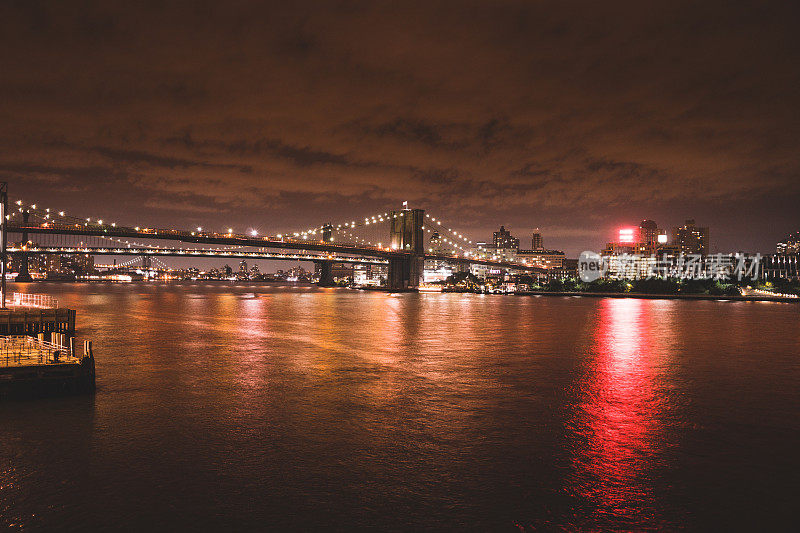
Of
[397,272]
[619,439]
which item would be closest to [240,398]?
[619,439]

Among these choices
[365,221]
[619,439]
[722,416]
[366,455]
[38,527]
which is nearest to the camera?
[38,527]

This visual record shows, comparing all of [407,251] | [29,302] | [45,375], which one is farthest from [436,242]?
[45,375]

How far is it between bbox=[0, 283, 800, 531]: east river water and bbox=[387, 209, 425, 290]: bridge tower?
90503 mm

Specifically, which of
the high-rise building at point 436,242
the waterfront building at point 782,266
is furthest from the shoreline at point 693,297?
the waterfront building at point 782,266

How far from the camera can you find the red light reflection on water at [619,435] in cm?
857

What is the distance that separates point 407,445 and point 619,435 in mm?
4688

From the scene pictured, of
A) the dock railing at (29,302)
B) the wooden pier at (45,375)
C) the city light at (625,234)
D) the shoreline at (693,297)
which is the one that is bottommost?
the shoreline at (693,297)

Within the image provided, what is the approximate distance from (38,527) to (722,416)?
14220mm

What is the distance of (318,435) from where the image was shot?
11602mm

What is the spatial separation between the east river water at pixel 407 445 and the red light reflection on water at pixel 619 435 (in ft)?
0.17

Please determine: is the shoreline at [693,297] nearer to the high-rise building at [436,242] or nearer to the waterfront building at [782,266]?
the high-rise building at [436,242]

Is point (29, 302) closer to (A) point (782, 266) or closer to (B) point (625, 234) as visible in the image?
(B) point (625, 234)

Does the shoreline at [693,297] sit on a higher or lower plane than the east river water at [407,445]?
lower

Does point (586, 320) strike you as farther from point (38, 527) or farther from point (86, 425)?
point (38, 527)
